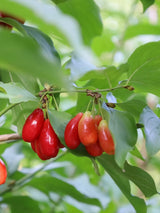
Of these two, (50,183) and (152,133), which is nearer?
(152,133)

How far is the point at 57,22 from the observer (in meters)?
0.31

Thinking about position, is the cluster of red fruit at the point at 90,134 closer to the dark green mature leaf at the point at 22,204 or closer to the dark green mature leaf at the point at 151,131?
the dark green mature leaf at the point at 151,131

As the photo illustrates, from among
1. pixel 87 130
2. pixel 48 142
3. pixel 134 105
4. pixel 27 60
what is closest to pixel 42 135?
pixel 48 142

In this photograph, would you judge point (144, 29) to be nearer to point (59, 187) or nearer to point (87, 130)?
point (59, 187)

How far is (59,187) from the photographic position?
4.43 ft

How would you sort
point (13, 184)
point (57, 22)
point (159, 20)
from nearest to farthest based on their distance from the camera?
point (57, 22) → point (13, 184) → point (159, 20)

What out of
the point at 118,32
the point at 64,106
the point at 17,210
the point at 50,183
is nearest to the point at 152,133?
the point at 50,183

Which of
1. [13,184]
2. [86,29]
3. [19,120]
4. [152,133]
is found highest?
[86,29]

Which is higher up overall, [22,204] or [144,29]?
[144,29]

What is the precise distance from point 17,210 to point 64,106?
1.90ft

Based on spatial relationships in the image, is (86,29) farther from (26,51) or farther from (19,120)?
(26,51)

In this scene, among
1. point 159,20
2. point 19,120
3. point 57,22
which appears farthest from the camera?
point 159,20

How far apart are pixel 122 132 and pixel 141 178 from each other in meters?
0.22

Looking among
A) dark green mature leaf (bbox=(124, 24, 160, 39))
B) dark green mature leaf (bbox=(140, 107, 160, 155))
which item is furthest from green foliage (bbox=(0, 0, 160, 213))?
dark green mature leaf (bbox=(124, 24, 160, 39))
